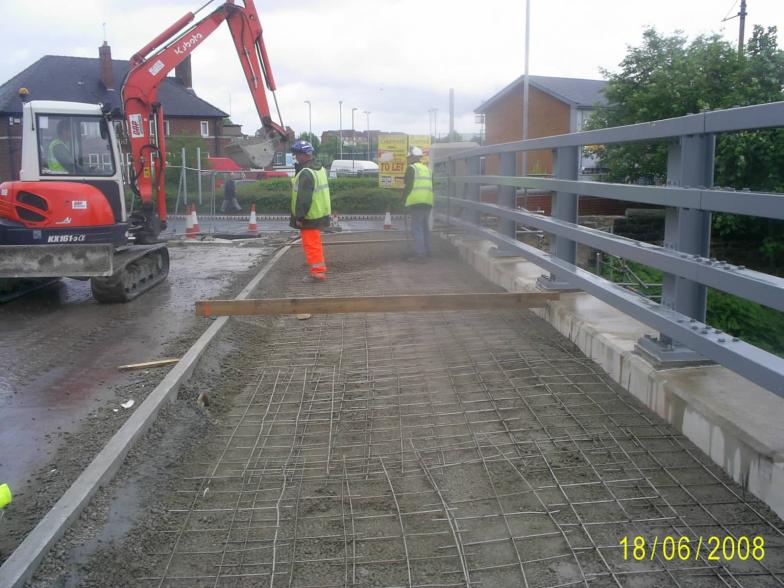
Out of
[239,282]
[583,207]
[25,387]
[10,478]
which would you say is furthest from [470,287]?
[583,207]

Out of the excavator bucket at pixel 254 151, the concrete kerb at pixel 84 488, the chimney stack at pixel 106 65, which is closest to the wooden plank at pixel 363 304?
the concrete kerb at pixel 84 488

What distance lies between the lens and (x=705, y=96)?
17484 millimetres

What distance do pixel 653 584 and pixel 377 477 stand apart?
4.75 feet

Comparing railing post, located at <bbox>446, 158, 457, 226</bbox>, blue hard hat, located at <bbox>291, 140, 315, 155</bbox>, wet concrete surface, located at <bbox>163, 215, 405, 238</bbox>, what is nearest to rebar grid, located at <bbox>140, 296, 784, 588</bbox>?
blue hard hat, located at <bbox>291, 140, 315, 155</bbox>

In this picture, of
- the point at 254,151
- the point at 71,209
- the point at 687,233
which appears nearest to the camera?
the point at 687,233

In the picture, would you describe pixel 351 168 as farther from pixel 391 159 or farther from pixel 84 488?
pixel 84 488

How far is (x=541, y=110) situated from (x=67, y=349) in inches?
1350

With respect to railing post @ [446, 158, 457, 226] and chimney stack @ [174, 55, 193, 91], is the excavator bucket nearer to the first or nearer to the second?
railing post @ [446, 158, 457, 226]

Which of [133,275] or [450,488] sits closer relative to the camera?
[450,488]

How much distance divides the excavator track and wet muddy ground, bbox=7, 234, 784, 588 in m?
4.30

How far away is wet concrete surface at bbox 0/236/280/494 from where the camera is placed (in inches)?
191

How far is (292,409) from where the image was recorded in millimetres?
4918

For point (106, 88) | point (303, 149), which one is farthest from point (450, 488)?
point (106, 88)
